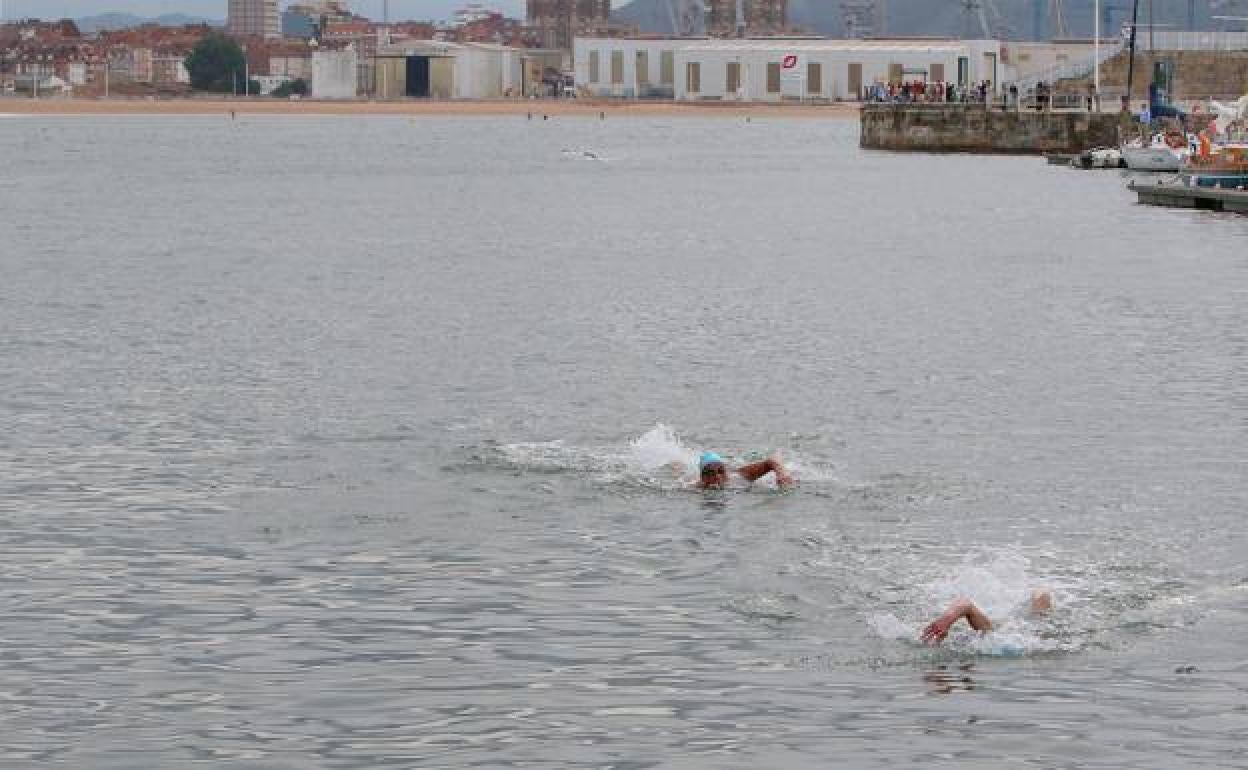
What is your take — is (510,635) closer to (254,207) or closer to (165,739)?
(165,739)

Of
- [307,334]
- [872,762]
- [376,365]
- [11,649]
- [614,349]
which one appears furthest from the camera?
[307,334]

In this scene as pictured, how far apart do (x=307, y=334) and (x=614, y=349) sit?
7174mm

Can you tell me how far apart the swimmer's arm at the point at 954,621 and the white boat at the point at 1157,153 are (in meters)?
97.6

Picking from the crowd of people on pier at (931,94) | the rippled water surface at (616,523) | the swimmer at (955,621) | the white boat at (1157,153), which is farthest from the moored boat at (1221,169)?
the swimmer at (955,621)

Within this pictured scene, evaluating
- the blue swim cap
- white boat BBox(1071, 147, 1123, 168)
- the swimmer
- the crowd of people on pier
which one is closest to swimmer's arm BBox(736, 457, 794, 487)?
the blue swim cap

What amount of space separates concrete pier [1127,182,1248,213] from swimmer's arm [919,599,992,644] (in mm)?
69083

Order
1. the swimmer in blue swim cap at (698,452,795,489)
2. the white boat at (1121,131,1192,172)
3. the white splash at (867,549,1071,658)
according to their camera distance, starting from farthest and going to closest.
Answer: the white boat at (1121,131,1192,172) < the swimmer in blue swim cap at (698,452,795,489) < the white splash at (867,549,1071,658)

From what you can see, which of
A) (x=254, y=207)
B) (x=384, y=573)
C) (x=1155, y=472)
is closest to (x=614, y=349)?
(x=1155, y=472)

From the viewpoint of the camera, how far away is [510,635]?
70.8 feet

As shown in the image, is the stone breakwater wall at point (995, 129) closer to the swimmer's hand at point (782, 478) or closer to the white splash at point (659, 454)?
the white splash at point (659, 454)

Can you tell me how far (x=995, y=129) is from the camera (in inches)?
6004

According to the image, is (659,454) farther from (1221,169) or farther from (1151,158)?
(1151,158)

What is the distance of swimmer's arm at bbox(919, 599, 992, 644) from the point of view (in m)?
21.2

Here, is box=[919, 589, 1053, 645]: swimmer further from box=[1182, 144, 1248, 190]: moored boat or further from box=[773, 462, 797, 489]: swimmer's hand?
box=[1182, 144, 1248, 190]: moored boat
